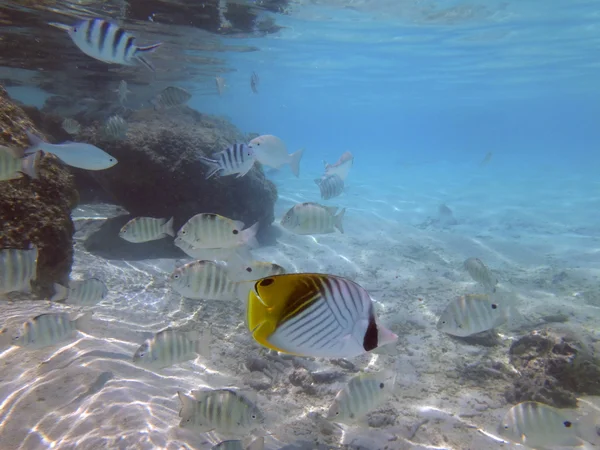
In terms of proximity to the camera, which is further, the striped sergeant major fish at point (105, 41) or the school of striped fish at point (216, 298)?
the striped sergeant major fish at point (105, 41)

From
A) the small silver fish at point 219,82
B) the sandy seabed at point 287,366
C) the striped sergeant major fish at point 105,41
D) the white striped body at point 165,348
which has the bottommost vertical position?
the sandy seabed at point 287,366

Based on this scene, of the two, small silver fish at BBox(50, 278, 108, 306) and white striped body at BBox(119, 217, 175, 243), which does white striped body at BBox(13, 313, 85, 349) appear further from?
white striped body at BBox(119, 217, 175, 243)

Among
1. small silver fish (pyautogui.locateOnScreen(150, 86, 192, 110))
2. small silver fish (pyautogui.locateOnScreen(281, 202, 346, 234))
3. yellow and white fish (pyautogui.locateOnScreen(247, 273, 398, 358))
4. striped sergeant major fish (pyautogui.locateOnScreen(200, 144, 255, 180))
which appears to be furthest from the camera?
small silver fish (pyautogui.locateOnScreen(150, 86, 192, 110))

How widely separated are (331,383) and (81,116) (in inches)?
468

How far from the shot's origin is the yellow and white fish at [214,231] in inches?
149

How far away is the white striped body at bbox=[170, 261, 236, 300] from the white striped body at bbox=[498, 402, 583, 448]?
2.89 metres

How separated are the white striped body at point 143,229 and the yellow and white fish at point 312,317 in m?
3.85

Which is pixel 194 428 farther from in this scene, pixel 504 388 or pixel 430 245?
pixel 430 245

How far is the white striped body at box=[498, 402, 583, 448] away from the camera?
3035 millimetres

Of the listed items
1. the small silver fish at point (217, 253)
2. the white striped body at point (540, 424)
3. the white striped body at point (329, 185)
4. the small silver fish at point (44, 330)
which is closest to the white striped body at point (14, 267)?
the small silver fish at point (44, 330)

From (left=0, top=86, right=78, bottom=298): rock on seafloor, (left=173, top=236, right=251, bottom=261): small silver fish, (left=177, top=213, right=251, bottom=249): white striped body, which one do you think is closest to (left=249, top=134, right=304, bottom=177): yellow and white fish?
(left=173, top=236, right=251, bottom=261): small silver fish

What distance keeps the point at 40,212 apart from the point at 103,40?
2.94m

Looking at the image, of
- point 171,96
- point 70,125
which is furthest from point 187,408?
point 70,125

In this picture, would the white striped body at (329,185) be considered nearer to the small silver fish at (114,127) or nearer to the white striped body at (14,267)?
the white striped body at (14,267)
